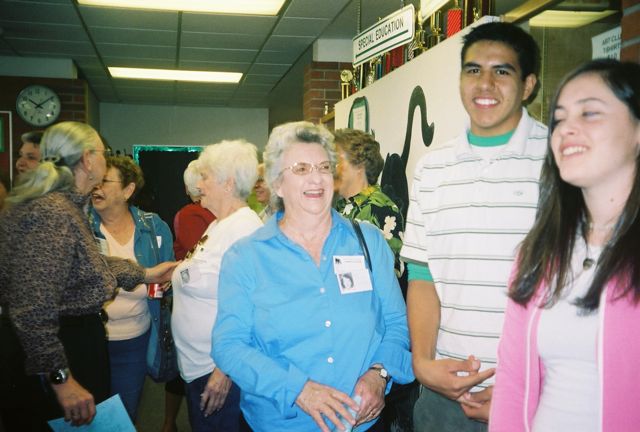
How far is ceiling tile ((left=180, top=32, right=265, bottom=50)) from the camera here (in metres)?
5.18

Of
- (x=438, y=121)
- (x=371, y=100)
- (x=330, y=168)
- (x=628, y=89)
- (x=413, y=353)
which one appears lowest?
(x=413, y=353)

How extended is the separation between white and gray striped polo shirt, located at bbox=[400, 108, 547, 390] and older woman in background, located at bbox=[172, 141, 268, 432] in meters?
0.99

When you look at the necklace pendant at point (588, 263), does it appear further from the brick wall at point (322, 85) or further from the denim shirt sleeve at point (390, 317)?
the brick wall at point (322, 85)

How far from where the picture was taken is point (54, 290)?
1.63m

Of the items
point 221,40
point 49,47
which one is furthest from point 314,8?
point 49,47

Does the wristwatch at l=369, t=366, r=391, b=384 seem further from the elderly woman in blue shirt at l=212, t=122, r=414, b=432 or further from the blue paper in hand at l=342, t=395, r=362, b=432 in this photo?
the blue paper in hand at l=342, t=395, r=362, b=432

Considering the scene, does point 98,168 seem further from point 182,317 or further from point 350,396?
point 350,396

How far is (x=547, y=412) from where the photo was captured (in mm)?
1108

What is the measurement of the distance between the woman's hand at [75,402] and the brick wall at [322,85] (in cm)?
428

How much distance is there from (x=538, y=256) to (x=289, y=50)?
504cm

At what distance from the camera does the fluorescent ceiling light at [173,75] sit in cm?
661

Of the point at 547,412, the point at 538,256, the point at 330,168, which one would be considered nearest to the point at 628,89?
the point at 538,256

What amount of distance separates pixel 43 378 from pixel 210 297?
710 millimetres

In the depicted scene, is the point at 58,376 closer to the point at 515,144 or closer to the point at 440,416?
the point at 440,416
